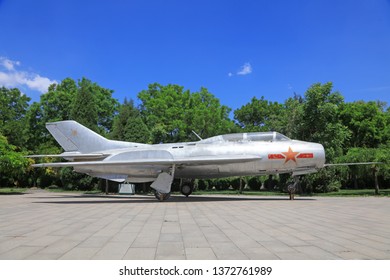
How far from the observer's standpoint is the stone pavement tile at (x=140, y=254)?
4682mm

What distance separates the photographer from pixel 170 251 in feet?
16.7

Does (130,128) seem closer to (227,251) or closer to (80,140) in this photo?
(80,140)

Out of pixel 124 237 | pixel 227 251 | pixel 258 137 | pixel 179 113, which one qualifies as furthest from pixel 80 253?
pixel 179 113

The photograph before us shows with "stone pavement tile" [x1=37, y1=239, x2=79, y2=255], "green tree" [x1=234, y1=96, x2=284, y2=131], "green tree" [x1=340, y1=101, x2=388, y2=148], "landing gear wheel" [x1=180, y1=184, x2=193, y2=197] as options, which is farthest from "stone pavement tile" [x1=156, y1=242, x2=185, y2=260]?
"green tree" [x1=234, y1=96, x2=284, y2=131]

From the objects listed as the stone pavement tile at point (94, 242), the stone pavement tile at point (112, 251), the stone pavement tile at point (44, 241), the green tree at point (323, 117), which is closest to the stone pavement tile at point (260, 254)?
the stone pavement tile at point (112, 251)

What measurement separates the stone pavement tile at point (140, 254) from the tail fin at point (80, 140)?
15162 millimetres

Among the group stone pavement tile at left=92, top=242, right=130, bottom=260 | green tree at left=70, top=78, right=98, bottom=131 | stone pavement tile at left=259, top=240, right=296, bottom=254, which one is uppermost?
green tree at left=70, top=78, right=98, bottom=131

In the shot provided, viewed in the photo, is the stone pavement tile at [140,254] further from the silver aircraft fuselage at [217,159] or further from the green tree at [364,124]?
the green tree at [364,124]

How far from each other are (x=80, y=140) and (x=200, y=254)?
17299mm

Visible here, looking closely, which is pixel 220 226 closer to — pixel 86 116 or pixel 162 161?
pixel 162 161

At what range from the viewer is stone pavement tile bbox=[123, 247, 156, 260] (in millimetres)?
4682

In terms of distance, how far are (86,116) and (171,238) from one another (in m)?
30.4

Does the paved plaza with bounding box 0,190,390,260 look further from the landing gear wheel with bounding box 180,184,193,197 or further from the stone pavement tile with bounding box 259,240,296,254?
the landing gear wheel with bounding box 180,184,193,197

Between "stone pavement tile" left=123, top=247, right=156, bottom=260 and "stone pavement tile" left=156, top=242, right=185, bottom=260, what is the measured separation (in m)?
0.09
